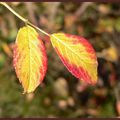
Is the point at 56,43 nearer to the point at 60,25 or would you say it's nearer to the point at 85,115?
the point at 85,115

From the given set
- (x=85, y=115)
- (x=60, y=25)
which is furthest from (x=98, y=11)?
(x=85, y=115)

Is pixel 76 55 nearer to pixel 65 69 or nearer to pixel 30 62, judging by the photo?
pixel 30 62

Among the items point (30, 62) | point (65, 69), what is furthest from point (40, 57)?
point (65, 69)

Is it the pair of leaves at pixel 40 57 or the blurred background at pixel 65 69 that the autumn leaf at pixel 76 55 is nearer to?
the pair of leaves at pixel 40 57

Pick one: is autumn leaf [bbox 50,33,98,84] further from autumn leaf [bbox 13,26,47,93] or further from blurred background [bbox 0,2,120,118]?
blurred background [bbox 0,2,120,118]

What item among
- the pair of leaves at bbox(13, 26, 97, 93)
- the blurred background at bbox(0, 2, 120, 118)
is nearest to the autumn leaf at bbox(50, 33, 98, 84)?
the pair of leaves at bbox(13, 26, 97, 93)

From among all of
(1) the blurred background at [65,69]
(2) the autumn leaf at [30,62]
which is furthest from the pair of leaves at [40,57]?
(1) the blurred background at [65,69]
